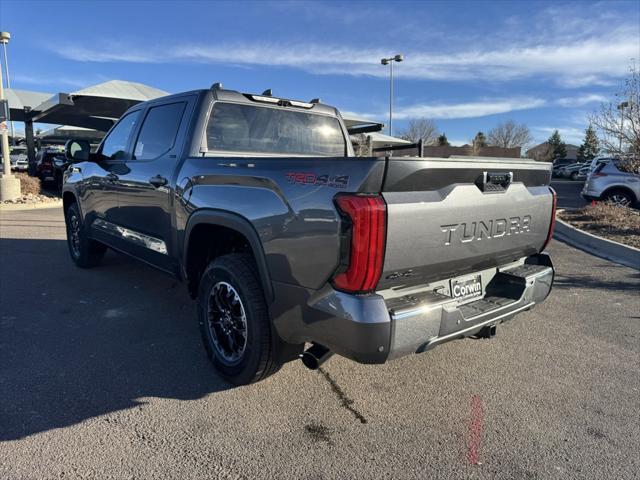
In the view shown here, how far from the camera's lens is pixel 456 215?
2.63 m

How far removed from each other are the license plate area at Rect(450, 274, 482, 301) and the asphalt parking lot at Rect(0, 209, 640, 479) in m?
0.71

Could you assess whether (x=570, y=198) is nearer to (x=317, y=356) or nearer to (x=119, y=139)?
(x=119, y=139)

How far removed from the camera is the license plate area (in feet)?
9.57

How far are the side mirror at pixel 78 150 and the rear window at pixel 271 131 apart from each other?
233 cm

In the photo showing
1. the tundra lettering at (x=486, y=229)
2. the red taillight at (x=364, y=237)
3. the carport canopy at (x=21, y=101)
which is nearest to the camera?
the red taillight at (x=364, y=237)

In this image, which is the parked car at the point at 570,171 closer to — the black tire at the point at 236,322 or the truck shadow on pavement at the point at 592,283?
the truck shadow on pavement at the point at 592,283

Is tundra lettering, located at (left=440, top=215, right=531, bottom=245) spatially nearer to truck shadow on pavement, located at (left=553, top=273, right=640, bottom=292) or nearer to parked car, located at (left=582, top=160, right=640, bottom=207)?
truck shadow on pavement, located at (left=553, top=273, right=640, bottom=292)

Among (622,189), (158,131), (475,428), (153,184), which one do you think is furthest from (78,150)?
(622,189)

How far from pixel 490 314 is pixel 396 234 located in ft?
3.36

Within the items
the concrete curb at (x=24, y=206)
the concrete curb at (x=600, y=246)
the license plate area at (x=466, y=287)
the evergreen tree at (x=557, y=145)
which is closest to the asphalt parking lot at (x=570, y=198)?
the concrete curb at (x=600, y=246)

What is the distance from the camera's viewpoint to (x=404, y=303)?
2494mm

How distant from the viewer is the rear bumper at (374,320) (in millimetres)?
2326

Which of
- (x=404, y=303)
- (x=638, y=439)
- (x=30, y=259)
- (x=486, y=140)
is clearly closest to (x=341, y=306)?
(x=404, y=303)

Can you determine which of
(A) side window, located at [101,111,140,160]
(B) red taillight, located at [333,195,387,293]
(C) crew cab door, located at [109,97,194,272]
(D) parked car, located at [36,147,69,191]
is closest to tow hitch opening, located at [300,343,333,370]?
(B) red taillight, located at [333,195,387,293]
